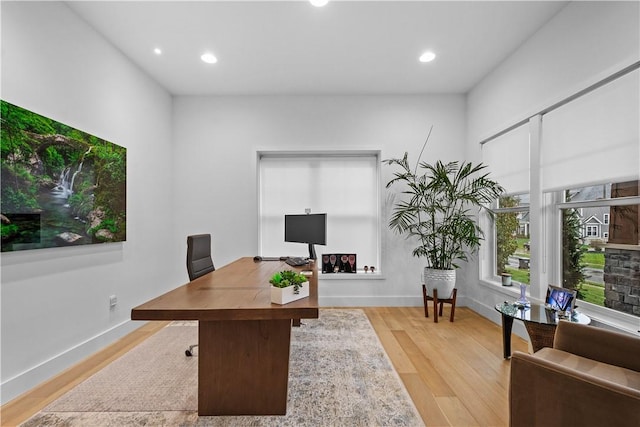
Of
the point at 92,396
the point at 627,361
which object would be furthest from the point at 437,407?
the point at 92,396

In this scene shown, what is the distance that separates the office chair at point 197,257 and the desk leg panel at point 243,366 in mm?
882

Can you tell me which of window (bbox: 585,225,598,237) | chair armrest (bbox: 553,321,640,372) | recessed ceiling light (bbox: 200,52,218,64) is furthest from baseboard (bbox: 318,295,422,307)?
recessed ceiling light (bbox: 200,52,218,64)

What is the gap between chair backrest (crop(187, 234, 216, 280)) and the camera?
8.07ft

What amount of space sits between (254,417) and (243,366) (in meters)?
0.31

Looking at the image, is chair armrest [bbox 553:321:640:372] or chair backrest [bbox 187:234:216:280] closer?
chair armrest [bbox 553:321:640:372]

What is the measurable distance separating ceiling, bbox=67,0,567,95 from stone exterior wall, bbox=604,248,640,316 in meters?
1.98

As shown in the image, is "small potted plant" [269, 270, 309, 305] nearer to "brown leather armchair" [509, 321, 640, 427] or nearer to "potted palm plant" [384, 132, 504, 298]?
"brown leather armchair" [509, 321, 640, 427]

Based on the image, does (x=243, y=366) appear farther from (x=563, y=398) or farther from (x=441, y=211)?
(x=441, y=211)

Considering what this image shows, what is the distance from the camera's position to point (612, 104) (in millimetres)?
2053

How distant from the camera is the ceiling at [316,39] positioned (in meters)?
2.40

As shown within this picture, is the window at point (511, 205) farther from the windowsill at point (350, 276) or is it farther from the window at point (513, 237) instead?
the windowsill at point (350, 276)

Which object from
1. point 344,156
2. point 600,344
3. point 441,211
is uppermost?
point 344,156

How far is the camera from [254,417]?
1.70m

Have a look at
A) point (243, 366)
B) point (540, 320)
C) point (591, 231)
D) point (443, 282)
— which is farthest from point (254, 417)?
point (591, 231)
